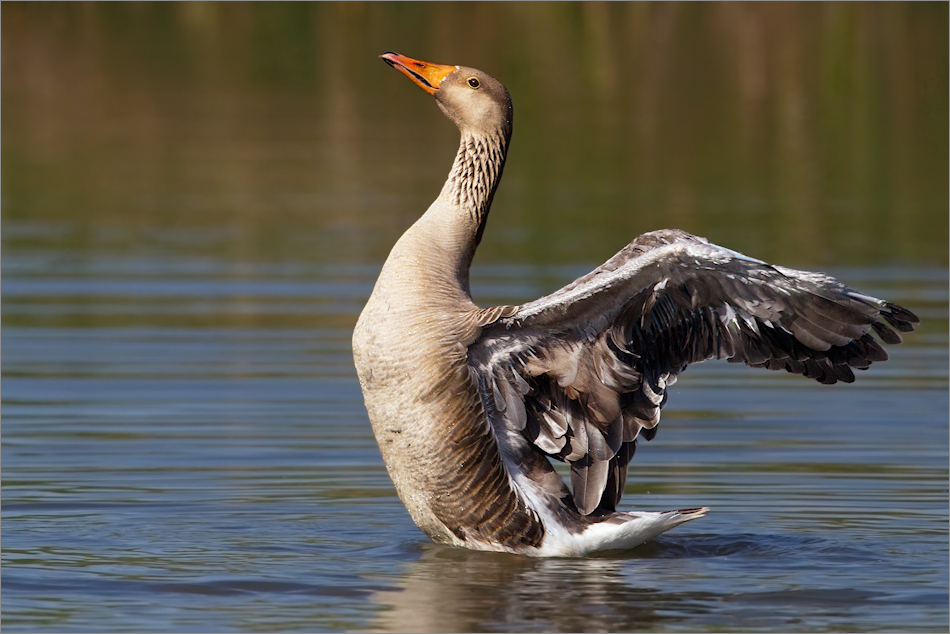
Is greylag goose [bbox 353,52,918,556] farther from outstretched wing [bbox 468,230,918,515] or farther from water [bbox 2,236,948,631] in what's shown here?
water [bbox 2,236,948,631]

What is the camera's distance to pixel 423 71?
9.91m

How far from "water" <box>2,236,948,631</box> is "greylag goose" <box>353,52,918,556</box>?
1.02ft

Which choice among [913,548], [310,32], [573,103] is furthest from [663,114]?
[913,548]

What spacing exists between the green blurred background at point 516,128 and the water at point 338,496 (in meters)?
4.73

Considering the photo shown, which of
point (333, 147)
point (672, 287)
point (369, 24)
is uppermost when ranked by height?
point (369, 24)

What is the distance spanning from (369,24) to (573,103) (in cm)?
1121

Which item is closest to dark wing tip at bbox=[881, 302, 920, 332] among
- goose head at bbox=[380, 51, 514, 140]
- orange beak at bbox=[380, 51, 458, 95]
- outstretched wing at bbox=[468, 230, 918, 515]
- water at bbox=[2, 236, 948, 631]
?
outstretched wing at bbox=[468, 230, 918, 515]

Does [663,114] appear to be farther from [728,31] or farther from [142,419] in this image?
[142,419]

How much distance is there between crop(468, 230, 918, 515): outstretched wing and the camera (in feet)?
28.3

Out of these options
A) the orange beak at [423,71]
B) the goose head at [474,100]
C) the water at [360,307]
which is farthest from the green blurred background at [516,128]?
the goose head at [474,100]

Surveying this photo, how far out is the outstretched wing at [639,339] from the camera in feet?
28.3

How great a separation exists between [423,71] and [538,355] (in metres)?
1.84

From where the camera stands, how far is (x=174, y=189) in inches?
1041

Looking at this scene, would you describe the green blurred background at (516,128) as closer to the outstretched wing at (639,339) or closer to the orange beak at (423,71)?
the orange beak at (423,71)
